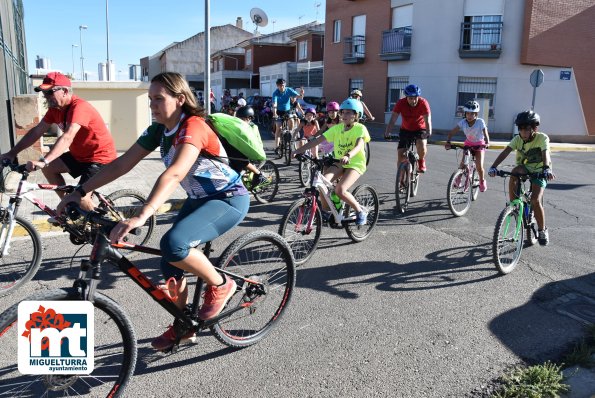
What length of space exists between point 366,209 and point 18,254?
3835 mm

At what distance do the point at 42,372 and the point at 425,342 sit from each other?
2.64m

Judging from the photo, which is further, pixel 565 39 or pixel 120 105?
pixel 565 39

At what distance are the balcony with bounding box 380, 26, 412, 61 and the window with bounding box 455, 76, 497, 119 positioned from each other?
3525 millimetres

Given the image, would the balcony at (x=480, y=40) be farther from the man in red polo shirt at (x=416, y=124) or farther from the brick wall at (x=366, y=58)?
the man in red polo shirt at (x=416, y=124)

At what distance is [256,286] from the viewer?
376 centimetres

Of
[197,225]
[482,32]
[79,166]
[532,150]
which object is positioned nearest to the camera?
[197,225]

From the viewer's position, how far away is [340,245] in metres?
6.30

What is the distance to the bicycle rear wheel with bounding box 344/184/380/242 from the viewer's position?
626 cm

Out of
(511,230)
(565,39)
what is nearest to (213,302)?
(511,230)

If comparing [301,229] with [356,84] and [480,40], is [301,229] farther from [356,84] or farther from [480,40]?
[356,84]

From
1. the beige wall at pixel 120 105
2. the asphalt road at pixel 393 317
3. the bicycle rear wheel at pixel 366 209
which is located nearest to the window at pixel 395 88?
the beige wall at pixel 120 105

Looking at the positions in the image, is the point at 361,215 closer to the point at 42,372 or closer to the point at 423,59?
the point at 42,372

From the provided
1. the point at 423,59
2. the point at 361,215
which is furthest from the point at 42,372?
the point at 423,59

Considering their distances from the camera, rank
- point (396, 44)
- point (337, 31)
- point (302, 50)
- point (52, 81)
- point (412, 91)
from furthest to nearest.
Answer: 1. point (302, 50)
2. point (337, 31)
3. point (396, 44)
4. point (412, 91)
5. point (52, 81)
